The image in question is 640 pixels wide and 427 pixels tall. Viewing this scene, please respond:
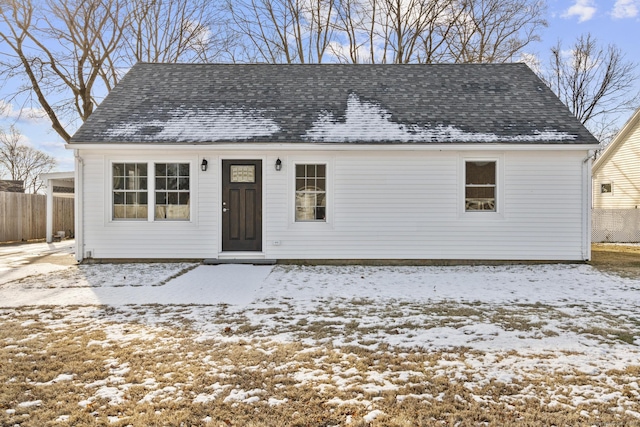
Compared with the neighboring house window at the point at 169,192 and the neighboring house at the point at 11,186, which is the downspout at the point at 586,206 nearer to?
the neighboring house window at the point at 169,192

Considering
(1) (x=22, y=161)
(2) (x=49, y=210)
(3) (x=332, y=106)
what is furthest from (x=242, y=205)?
(1) (x=22, y=161)

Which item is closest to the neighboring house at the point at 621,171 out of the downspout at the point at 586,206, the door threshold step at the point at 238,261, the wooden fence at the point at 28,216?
the downspout at the point at 586,206

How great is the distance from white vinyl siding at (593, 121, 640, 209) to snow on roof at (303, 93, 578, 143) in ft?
33.6

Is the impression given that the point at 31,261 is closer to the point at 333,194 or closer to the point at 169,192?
the point at 169,192

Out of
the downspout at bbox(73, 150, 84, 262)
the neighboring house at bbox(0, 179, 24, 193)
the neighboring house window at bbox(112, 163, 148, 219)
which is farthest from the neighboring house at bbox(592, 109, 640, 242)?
the neighboring house at bbox(0, 179, 24, 193)

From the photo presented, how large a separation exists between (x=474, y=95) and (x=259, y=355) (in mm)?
9609

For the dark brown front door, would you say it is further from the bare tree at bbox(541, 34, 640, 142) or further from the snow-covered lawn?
the bare tree at bbox(541, 34, 640, 142)

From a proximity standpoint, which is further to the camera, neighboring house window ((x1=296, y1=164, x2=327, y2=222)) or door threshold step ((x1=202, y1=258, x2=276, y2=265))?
neighboring house window ((x1=296, y1=164, x2=327, y2=222))

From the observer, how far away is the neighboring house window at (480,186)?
950 centimetres

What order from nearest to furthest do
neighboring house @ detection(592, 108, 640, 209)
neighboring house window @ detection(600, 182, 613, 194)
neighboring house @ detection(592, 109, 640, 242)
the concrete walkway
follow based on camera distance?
1. the concrete walkway
2. neighboring house @ detection(592, 109, 640, 242)
3. neighboring house @ detection(592, 108, 640, 209)
4. neighboring house window @ detection(600, 182, 613, 194)

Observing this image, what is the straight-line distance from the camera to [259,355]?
12.4 ft

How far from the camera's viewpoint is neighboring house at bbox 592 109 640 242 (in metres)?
15.4

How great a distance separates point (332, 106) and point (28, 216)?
1342cm

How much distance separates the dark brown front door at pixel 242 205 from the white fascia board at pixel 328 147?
49 centimetres
